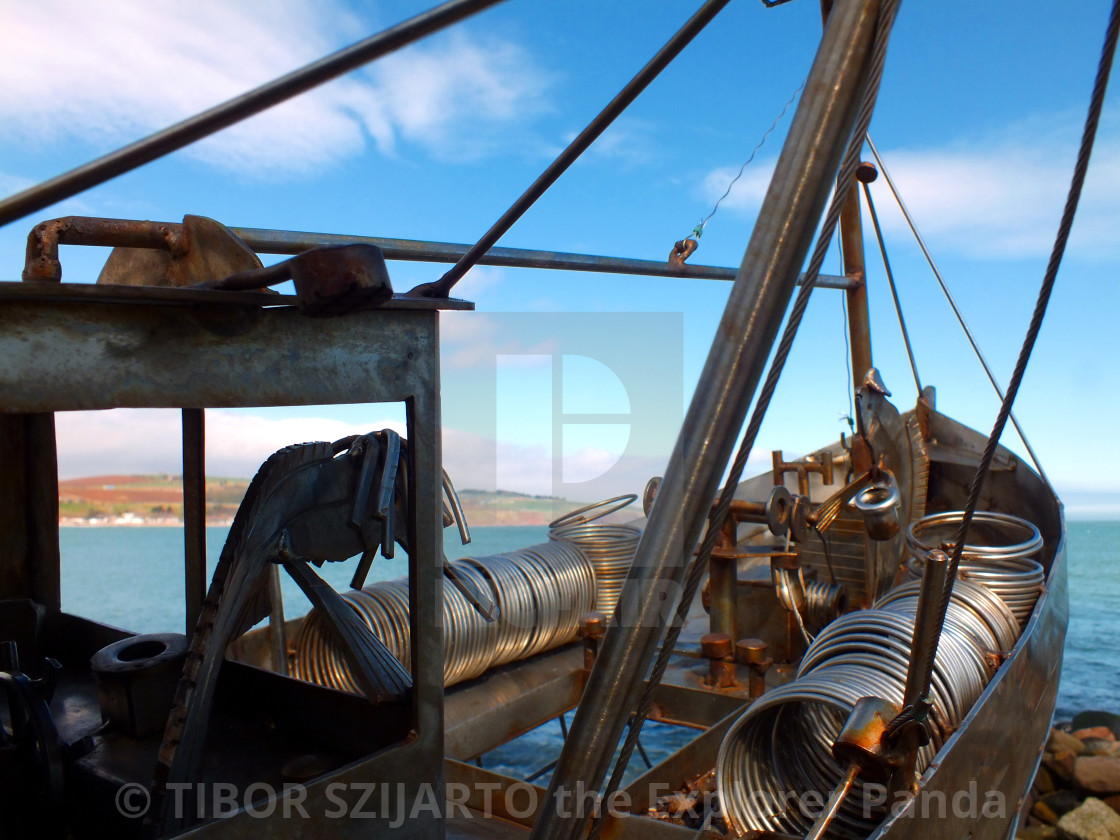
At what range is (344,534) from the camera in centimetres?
226

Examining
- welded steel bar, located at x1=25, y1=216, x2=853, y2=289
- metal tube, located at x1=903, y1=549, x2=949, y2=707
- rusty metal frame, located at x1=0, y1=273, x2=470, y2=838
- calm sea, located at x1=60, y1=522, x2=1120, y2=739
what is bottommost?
calm sea, located at x1=60, y1=522, x2=1120, y2=739

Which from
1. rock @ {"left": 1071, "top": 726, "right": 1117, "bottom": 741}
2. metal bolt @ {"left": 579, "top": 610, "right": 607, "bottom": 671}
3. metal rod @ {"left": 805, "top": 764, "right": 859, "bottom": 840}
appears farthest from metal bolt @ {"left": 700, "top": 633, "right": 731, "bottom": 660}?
rock @ {"left": 1071, "top": 726, "right": 1117, "bottom": 741}

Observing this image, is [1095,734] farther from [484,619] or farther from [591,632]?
[484,619]

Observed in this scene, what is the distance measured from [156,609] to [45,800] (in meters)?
42.5

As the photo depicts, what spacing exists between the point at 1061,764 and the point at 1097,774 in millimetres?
434

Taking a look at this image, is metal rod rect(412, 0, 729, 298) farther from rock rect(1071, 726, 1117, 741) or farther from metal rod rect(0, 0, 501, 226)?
rock rect(1071, 726, 1117, 741)

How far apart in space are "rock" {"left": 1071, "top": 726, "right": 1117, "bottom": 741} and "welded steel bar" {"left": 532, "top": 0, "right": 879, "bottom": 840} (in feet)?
38.8

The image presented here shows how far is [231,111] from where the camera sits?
65.2 inches

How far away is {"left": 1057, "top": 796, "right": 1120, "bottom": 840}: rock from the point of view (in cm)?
Answer: 830

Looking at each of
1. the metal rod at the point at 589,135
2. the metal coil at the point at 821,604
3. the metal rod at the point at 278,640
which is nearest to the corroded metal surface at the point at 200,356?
the metal rod at the point at 589,135

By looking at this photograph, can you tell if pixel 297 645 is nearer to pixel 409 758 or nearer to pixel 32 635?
pixel 32 635

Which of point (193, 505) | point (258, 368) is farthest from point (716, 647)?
point (258, 368)

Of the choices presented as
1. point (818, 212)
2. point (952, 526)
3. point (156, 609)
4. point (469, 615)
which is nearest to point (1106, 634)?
point (952, 526)

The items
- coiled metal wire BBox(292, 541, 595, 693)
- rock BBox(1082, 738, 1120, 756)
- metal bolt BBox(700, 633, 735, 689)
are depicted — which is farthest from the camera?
rock BBox(1082, 738, 1120, 756)
